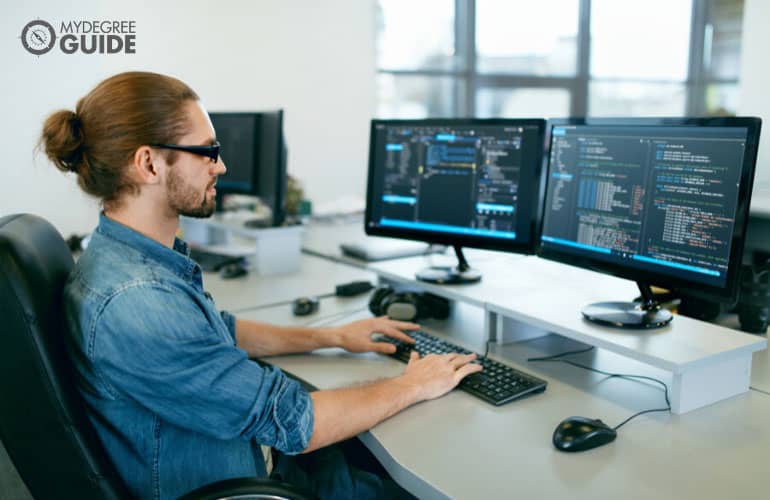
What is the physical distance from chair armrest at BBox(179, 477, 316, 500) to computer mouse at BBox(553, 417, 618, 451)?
1.41ft

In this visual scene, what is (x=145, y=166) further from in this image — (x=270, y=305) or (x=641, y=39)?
(x=641, y=39)

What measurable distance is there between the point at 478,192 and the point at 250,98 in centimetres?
293

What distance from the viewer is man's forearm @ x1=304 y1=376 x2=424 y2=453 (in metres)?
1.22

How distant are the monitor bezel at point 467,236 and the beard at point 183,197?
777 mm

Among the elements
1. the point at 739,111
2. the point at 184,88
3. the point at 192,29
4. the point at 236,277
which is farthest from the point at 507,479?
the point at 192,29

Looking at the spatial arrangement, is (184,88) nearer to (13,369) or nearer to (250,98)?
(13,369)

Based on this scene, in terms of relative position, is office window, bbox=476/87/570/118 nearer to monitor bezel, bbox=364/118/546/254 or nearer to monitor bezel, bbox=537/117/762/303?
monitor bezel, bbox=364/118/546/254

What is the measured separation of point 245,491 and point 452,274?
3.14 ft

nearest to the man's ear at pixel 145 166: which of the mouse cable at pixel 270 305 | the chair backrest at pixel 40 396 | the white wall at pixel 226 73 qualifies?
the chair backrest at pixel 40 396

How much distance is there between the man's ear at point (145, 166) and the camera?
4.06 ft

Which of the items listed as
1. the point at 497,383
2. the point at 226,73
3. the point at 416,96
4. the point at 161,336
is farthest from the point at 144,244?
the point at 416,96

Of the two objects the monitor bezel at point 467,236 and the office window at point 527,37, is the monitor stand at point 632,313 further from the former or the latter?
the office window at point 527,37

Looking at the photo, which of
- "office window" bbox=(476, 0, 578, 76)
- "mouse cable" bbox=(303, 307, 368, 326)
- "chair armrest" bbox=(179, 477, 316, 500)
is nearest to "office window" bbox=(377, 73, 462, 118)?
"office window" bbox=(476, 0, 578, 76)

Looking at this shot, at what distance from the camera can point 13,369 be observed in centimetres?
107
